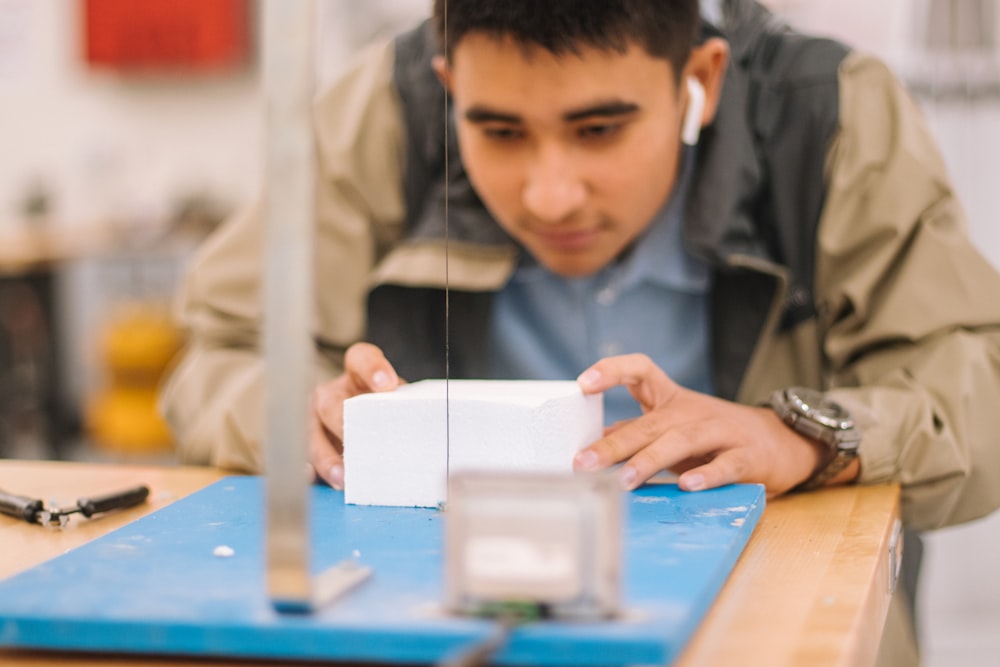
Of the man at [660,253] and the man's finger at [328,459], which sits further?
the man at [660,253]

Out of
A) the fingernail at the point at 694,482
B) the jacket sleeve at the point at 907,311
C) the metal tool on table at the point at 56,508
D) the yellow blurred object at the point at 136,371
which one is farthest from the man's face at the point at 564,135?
the yellow blurred object at the point at 136,371

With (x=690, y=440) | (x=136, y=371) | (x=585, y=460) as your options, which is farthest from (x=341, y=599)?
(x=136, y=371)

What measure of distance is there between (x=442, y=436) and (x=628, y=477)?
0.52 feet

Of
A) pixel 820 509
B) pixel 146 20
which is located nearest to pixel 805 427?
pixel 820 509

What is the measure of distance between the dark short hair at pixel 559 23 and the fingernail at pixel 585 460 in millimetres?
352

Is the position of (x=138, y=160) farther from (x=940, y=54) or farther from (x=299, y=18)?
(x=299, y=18)

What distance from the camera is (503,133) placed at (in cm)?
115

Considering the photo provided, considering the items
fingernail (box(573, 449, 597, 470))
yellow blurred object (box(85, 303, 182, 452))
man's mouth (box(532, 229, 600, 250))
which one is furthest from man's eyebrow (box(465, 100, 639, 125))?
yellow blurred object (box(85, 303, 182, 452))

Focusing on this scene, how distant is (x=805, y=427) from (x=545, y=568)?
508 mm

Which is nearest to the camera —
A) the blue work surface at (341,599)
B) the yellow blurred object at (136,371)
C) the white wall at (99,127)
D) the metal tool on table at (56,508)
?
the blue work surface at (341,599)

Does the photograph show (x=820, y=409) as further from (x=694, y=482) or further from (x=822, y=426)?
(x=694, y=482)

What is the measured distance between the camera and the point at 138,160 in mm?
4633

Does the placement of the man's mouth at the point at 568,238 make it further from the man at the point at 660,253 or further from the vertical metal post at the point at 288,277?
the vertical metal post at the point at 288,277

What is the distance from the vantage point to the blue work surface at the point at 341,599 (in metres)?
0.62
